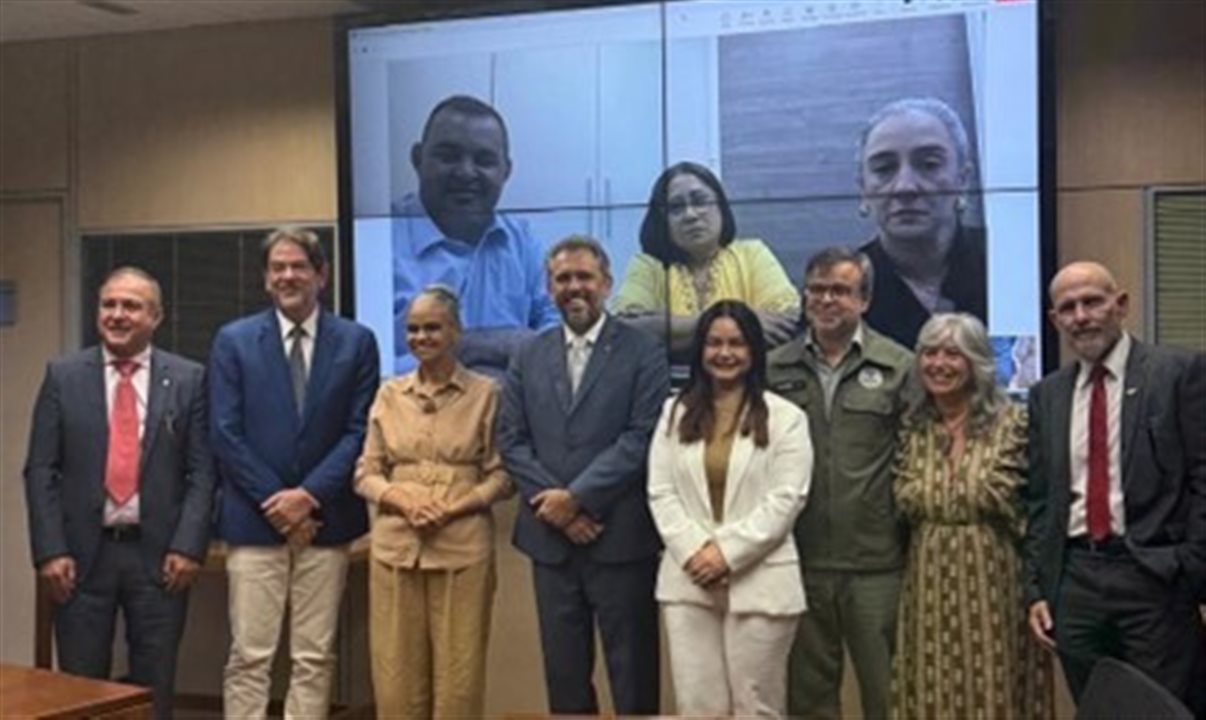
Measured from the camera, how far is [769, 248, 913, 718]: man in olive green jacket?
4.18 metres

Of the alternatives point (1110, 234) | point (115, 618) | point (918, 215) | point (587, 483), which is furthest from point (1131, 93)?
point (115, 618)

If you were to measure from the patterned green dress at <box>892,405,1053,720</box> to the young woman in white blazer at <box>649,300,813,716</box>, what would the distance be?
36cm

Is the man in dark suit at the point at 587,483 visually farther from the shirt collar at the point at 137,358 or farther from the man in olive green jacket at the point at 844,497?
the shirt collar at the point at 137,358

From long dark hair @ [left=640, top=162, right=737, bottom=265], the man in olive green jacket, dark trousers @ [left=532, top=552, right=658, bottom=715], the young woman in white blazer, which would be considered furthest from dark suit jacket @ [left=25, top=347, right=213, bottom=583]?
the man in olive green jacket

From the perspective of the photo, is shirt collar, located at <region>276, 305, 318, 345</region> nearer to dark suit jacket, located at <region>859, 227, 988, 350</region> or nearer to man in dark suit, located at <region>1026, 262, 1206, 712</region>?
dark suit jacket, located at <region>859, 227, 988, 350</region>

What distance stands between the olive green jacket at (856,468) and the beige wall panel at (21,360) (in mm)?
3783

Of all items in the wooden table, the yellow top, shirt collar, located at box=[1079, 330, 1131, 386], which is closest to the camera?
the wooden table

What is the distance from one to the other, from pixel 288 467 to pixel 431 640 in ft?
2.39

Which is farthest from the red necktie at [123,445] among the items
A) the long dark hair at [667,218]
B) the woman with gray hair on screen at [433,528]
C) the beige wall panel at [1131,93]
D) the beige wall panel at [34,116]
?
the beige wall panel at [1131,93]

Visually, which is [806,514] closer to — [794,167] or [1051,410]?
[1051,410]

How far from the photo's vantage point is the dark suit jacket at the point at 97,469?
4.48 meters

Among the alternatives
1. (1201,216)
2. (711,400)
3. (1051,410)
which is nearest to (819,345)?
(711,400)

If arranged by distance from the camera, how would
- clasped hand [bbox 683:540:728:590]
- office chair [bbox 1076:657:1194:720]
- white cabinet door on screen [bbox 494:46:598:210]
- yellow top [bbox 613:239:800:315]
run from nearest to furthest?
office chair [bbox 1076:657:1194:720] < clasped hand [bbox 683:540:728:590] < yellow top [bbox 613:239:800:315] < white cabinet door on screen [bbox 494:46:598:210]

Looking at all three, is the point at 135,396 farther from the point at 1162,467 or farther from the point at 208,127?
the point at 1162,467
